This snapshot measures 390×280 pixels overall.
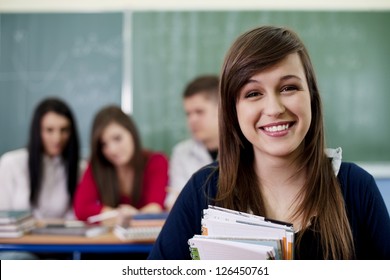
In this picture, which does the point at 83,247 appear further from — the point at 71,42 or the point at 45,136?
the point at 71,42

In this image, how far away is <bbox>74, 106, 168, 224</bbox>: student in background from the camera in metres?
2.16

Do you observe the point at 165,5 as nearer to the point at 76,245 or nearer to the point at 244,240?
the point at 76,245

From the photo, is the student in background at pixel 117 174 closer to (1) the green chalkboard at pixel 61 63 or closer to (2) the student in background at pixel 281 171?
(1) the green chalkboard at pixel 61 63

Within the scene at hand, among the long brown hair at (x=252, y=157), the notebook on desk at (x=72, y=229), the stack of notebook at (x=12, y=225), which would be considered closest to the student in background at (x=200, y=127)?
the notebook on desk at (x=72, y=229)

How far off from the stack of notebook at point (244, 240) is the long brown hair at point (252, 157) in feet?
0.36

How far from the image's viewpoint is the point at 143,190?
7.40 ft

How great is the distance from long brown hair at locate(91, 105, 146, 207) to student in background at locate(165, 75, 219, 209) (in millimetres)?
196

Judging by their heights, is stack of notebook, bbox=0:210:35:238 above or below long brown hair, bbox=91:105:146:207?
below

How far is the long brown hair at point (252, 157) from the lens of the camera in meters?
0.85

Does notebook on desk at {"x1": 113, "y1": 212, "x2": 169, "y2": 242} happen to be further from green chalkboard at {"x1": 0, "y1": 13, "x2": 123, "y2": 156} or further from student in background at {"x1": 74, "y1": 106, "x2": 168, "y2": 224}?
green chalkboard at {"x1": 0, "y1": 13, "x2": 123, "y2": 156}

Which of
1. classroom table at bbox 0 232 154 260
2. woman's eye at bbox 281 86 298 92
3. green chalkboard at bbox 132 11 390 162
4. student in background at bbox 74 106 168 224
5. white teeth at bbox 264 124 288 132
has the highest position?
green chalkboard at bbox 132 11 390 162

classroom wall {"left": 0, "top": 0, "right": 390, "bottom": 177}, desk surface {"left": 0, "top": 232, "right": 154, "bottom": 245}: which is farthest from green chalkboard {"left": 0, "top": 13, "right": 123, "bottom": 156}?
desk surface {"left": 0, "top": 232, "right": 154, "bottom": 245}

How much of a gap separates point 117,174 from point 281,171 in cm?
139

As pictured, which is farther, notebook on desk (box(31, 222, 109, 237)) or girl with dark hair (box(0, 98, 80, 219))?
girl with dark hair (box(0, 98, 80, 219))
